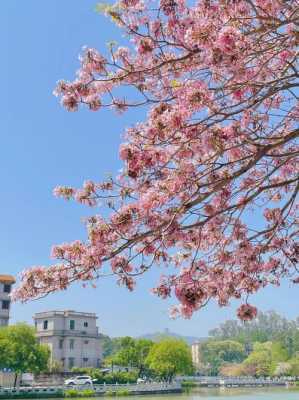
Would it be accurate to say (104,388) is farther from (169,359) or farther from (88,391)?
(169,359)

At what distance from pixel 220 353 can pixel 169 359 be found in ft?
198

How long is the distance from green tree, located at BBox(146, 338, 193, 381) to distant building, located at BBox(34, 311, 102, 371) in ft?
35.7

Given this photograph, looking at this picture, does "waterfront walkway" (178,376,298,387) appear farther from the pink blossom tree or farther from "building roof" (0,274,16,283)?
the pink blossom tree

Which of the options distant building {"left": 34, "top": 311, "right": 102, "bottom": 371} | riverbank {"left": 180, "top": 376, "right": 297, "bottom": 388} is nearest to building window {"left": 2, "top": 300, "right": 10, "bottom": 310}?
distant building {"left": 34, "top": 311, "right": 102, "bottom": 371}

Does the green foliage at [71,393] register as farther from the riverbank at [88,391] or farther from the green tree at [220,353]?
the green tree at [220,353]

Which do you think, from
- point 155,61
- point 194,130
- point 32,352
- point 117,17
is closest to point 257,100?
point 194,130

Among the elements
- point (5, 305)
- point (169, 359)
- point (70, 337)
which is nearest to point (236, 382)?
point (169, 359)

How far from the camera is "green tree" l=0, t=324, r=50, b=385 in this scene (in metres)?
42.6

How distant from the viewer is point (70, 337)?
210ft

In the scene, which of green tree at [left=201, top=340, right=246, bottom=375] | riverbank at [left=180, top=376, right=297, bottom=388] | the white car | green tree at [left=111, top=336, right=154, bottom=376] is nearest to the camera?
the white car

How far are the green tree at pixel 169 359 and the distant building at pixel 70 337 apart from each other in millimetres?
10877

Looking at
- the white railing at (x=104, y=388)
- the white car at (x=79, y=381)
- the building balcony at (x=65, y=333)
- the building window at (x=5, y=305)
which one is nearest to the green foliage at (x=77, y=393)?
the white railing at (x=104, y=388)

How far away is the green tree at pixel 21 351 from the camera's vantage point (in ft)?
140

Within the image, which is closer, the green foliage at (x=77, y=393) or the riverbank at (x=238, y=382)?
the green foliage at (x=77, y=393)
